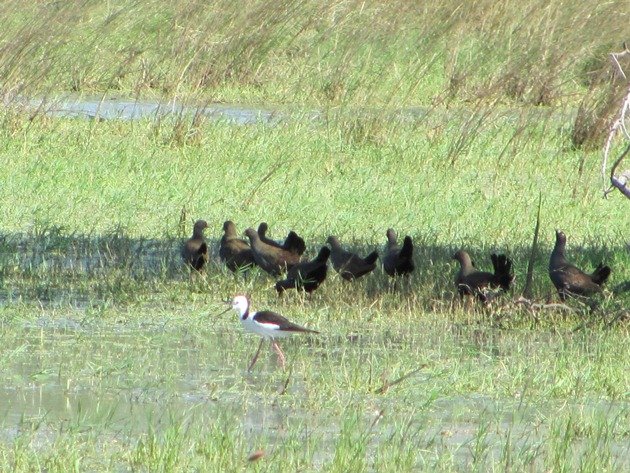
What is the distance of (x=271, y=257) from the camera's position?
28.2 ft

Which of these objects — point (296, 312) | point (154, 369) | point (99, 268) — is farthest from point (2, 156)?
point (154, 369)

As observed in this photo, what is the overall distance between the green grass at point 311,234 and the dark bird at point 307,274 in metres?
0.12

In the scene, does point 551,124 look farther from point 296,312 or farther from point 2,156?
point 296,312

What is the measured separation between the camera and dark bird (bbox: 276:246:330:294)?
8.03 metres

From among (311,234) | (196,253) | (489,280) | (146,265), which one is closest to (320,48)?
(311,234)

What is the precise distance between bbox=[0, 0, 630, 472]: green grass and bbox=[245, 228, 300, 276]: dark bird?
0.15m

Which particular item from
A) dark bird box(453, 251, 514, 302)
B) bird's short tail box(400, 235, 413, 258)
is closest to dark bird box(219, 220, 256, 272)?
bird's short tail box(400, 235, 413, 258)

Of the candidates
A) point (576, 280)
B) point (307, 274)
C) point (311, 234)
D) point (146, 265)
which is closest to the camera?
point (576, 280)

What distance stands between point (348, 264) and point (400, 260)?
0.30 meters

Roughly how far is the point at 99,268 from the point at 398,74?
715cm

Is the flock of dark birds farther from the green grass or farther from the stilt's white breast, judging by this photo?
the stilt's white breast

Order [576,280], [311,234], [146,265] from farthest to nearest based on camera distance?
[311,234] → [146,265] → [576,280]

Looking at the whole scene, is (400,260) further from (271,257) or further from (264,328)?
(264,328)

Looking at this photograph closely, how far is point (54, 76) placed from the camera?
560 inches
